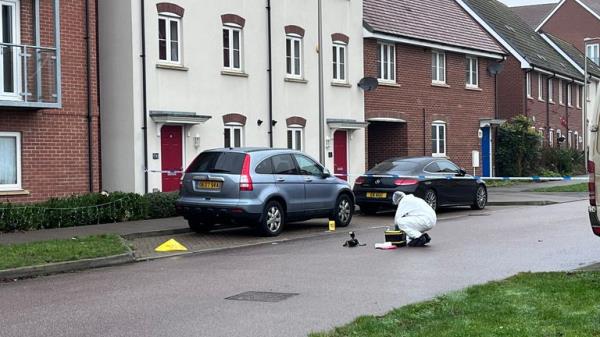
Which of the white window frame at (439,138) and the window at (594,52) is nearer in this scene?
the white window frame at (439,138)

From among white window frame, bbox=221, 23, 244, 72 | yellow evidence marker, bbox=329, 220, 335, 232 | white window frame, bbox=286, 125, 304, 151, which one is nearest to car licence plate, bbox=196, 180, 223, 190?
yellow evidence marker, bbox=329, 220, 335, 232

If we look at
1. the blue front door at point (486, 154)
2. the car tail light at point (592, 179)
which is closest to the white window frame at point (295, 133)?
the blue front door at point (486, 154)

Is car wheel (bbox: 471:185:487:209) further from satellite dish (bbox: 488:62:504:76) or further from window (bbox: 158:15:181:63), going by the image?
satellite dish (bbox: 488:62:504:76)

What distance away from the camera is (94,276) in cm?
1084

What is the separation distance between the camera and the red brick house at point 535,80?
39.5 m

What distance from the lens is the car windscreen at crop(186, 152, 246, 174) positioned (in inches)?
587

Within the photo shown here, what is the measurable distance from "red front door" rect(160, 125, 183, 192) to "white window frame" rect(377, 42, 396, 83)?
412 inches

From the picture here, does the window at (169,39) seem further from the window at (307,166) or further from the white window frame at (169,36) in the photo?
the window at (307,166)

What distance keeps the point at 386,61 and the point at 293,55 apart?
5.63m

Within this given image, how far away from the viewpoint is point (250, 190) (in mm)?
14664

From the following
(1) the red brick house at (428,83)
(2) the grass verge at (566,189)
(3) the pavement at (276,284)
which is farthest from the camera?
(1) the red brick house at (428,83)

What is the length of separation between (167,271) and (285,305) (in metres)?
3.22

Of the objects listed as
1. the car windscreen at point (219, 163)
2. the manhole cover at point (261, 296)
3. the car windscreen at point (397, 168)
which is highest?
the car windscreen at point (219, 163)

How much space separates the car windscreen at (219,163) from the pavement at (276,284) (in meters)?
1.79
